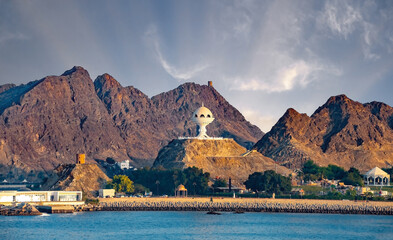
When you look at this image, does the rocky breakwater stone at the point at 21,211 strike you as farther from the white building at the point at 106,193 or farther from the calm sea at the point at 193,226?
the white building at the point at 106,193

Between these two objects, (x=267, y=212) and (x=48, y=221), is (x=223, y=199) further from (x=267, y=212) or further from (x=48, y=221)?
(x=48, y=221)

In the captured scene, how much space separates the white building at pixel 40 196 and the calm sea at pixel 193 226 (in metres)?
15.9

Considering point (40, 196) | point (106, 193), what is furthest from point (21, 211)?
point (106, 193)

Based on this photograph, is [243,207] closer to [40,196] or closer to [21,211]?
[40,196]

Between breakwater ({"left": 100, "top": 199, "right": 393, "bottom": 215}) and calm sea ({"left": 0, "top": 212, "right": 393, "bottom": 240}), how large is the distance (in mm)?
4017

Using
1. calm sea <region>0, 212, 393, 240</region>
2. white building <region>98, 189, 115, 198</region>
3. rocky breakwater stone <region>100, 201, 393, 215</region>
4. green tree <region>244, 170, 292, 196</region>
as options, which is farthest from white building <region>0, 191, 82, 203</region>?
green tree <region>244, 170, 292, 196</region>

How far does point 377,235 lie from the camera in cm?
13312

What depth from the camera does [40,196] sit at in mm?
179625

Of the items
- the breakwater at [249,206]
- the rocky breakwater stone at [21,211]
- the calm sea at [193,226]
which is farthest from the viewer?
the breakwater at [249,206]

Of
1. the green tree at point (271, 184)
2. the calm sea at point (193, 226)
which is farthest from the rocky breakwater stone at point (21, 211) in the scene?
the green tree at point (271, 184)

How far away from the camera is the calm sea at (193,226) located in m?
131

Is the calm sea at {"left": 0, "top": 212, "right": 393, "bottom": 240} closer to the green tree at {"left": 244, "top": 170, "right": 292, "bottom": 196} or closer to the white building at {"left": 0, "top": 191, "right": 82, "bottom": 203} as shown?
the white building at {"left": 0, "top": 191, "right": 82, "bottom": 203}

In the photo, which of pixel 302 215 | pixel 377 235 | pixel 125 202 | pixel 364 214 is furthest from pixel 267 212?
pixel 377 235

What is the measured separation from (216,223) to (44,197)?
1914 inches
